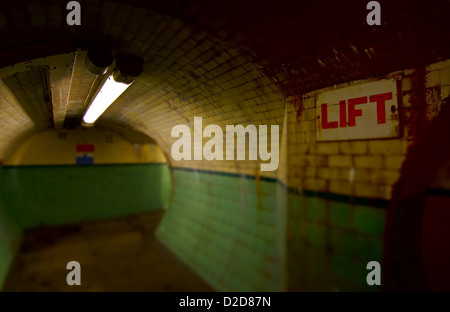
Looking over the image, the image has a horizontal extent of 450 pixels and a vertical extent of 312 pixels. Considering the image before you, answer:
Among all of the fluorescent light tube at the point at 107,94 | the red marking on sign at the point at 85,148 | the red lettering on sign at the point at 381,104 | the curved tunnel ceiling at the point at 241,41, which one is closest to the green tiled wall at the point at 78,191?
the red marking on sign at the point at 85,148

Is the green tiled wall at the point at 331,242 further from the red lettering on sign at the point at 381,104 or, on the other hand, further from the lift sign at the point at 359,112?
the red lettering on sign at the point at 381,104

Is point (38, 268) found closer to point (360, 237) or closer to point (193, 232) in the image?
point (193, 232)

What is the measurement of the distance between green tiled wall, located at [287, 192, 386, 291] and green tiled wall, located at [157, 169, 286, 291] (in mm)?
305

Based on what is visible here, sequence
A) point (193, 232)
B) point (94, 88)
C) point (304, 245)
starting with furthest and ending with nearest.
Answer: point (193, 232), point (94, 88), point (304, 245)

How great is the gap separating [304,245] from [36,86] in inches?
202

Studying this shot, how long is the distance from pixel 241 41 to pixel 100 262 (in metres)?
5.93

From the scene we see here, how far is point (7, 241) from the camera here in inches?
252

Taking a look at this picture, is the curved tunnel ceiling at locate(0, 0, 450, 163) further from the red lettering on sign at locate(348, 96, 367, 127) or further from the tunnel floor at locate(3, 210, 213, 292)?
the tunnel floor at locate(3, 210, 213, 292)

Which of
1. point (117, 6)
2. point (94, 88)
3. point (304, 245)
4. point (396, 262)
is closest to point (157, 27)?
point (117, 6)

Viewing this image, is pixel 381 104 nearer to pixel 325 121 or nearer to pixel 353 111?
pixel 353 111

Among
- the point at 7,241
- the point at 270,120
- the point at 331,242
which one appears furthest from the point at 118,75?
the point at 7,241

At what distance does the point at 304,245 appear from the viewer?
3697 millimetres

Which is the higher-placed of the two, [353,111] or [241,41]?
[241,41]
